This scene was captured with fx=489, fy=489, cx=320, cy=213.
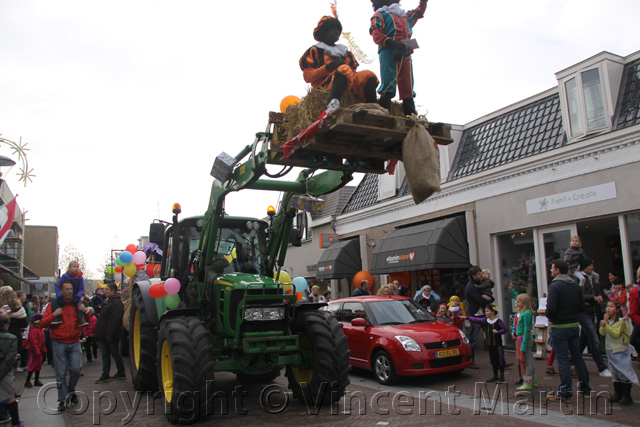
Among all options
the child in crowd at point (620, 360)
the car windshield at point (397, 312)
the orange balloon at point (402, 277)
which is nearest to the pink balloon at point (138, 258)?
the car windshield at point (397, 312)

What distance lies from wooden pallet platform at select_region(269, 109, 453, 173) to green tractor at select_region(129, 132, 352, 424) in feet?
1.03

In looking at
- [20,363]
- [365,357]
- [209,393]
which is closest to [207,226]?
[209,393]

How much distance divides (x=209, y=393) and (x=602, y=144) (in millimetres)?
9367

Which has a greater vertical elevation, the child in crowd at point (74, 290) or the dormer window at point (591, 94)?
the dormer window at point (591, 94)

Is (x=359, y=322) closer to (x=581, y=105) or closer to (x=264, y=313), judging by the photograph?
(x=264, y=313)

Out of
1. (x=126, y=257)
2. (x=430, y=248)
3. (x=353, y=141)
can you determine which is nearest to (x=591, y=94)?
(x=430, y=248)

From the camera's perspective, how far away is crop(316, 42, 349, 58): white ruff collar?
5.53 metres

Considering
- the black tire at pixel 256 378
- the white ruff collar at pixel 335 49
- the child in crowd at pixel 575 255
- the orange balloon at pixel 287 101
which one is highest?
the white ruff collar at pixel 335 49

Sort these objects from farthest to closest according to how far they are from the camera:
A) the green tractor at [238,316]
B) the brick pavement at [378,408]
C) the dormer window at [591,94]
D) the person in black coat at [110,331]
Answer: the dormer window at [591,94], the person in black coat at [110,331], the brick pavement at [378,408], the green tractor at [238,316]

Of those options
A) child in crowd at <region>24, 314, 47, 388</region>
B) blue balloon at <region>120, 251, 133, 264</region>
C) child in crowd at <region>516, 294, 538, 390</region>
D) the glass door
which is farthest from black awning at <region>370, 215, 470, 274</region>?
child in crowd at <region>24, 314, 47, 388</region>

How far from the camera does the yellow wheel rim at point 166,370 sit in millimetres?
6273

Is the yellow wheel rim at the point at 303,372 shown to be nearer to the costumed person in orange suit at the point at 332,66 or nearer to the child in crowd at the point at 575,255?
the costumed person in orange suit at the point at 332,66

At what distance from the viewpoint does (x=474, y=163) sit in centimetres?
1403

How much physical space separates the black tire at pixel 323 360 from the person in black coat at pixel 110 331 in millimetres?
4216
